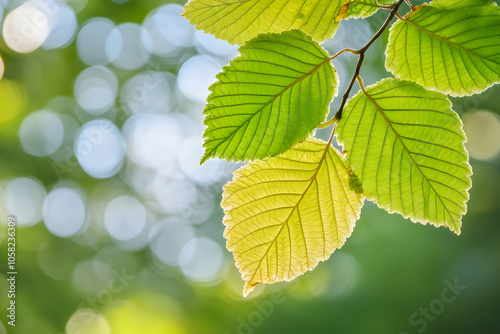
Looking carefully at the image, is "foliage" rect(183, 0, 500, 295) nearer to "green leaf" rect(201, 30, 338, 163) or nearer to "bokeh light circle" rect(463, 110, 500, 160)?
"green leaf" rect(201, 30, 338, 163)

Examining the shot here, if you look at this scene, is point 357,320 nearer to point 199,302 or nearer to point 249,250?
point 199,302

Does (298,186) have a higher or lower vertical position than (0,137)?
higher

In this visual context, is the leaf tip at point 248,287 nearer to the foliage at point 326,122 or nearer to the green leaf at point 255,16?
the foliage at point 326,122

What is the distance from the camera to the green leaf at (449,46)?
0.49 metres

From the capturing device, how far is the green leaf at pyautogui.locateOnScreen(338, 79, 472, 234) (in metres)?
0.52

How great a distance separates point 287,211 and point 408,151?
173mm

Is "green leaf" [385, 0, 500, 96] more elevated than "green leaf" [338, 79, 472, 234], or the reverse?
"green leaf" [385, 0, 500, 96]

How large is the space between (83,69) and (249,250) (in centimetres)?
509

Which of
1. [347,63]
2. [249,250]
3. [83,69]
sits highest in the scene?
[249,250]

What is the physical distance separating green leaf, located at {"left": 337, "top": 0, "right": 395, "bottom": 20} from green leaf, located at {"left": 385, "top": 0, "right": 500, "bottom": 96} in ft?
0.16

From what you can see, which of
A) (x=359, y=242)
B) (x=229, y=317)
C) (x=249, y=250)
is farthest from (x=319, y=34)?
(x=229, y=317)

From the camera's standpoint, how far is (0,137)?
440 cm

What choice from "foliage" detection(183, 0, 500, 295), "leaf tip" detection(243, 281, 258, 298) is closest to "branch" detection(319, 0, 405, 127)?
"foliage" detection(183, 0, 500, 295)

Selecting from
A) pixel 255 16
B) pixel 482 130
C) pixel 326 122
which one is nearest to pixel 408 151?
pixel 326 122
